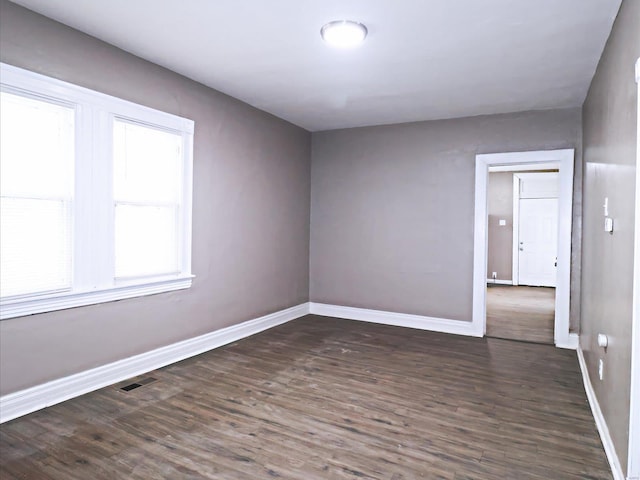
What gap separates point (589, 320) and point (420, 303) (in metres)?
2.08

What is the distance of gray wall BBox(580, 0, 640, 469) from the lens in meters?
1.98

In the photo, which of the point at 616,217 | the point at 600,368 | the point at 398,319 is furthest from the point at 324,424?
the point at 398,319

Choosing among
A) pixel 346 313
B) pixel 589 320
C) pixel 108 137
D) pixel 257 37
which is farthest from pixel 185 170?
pixel 589 320

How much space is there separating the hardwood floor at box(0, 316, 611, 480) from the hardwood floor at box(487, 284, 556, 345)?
0.98 meters

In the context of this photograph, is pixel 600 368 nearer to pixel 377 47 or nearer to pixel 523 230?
pixel 377 47

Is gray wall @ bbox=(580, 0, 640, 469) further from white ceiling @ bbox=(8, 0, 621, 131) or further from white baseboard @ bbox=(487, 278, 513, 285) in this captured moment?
white baseboard @ bbox=(487, 278, 513, 285)

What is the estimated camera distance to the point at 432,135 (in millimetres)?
5215

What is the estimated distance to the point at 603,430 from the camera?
8.25 feet

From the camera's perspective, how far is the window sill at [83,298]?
2662 mm

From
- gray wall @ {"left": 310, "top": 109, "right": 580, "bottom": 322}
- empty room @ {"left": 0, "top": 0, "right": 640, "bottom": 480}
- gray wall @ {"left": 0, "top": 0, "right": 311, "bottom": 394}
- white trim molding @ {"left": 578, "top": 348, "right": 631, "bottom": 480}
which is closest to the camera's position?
white trim molding @ {"left": 578, "top": 348, "right": 631, "bottom": 480}

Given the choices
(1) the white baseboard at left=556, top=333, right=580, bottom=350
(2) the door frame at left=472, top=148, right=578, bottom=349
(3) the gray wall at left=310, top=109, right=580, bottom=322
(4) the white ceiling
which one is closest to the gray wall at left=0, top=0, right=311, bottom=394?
(4) the white ceiling

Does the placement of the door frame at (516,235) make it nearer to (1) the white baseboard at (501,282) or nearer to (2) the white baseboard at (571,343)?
(1) the white baseboard at (501,282)

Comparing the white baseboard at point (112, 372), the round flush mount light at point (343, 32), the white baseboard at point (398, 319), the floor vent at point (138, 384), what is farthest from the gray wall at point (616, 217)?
the white baseboard at point (112, 372)

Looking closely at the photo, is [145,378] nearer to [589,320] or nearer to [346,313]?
[346,313]
